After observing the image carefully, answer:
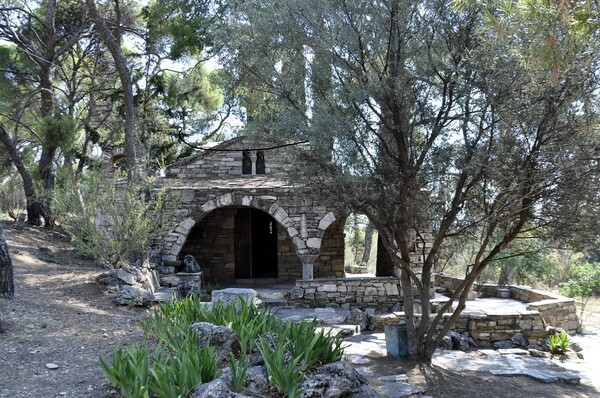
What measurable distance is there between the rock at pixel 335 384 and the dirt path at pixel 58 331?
1505mm

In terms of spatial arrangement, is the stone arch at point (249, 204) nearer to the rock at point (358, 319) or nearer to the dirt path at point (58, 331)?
the dirt path at point (58, 331)

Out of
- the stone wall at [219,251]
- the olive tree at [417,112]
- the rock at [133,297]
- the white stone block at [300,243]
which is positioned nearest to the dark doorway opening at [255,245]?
the stone wall at [219,251]

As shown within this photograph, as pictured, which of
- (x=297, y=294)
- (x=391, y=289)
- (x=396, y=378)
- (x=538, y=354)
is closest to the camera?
(x=396, y=378)

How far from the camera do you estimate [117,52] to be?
10867mm

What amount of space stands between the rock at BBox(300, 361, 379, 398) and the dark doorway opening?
10.5 meters

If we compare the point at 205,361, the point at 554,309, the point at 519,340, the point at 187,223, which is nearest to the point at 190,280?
the point at 187,223

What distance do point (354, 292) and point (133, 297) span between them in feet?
16.9

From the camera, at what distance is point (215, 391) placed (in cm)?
322

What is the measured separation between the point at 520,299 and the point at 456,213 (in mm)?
6946

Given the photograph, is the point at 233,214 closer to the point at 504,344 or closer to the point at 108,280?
the point at 108,280

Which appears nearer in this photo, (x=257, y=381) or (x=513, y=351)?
(x=257, y=381)

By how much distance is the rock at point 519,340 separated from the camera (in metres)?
9.20

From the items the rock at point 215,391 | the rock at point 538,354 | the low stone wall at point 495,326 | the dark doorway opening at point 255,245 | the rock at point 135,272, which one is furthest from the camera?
the dark doorway opening at point 255,245

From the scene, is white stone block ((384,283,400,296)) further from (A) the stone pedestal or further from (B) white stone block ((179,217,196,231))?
(B) white stone block ((179,217,196,231))
